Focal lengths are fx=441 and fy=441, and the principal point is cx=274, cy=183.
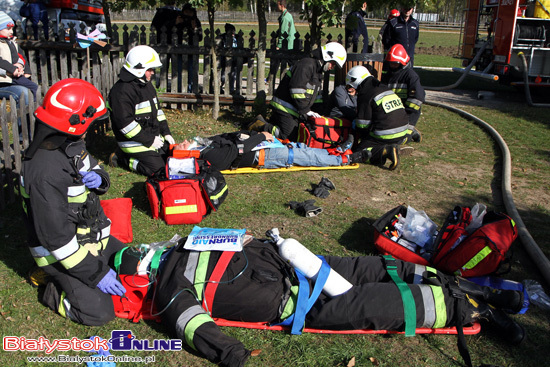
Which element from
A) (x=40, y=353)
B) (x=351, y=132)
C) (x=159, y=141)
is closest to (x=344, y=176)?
(x=351, y=132)

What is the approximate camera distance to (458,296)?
3.51m

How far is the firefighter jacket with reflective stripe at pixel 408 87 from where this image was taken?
7.79 meters

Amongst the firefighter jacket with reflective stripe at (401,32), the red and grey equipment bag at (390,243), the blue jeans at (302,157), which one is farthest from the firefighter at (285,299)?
the firefighter jacket with reflective stripe at (401,32)

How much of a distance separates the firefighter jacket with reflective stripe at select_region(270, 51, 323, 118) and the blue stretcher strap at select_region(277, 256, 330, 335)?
15.0 ft

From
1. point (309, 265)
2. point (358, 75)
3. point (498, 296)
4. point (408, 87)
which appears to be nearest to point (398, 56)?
point (408, 87)

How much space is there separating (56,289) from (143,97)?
344 cm

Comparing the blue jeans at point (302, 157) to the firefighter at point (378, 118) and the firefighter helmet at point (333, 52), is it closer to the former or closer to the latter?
the firefighter at point (378, 118)

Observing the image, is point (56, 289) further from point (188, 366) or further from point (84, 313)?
point (188, 366)

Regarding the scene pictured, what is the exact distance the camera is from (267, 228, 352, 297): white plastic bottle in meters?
3.55

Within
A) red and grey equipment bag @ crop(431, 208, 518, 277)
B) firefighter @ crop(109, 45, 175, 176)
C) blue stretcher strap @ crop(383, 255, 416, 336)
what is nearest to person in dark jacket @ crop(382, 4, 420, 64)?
firefighter @ crop(109, 45, 175, 176)

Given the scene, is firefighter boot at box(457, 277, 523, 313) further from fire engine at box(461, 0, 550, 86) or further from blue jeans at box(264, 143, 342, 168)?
fire engine at box(461, 0, 550, 86)

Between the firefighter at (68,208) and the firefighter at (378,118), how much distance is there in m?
4.57

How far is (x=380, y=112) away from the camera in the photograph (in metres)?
7.01

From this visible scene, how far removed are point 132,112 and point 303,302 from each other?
4.13 m
